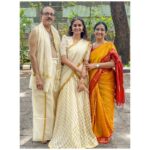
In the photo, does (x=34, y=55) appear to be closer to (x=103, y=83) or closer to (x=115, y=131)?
(x=103, y=83)

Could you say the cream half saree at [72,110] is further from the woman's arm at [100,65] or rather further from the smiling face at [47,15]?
the smiling face at [47,15]

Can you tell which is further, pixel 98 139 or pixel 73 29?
pixel 98 139

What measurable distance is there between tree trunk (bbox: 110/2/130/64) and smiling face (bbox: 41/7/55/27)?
256 inches

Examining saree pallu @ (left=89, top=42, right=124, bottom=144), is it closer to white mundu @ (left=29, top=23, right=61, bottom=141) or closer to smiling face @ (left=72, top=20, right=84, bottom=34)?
smiling face @ (left=72, top=20, right=84, bottom=34)

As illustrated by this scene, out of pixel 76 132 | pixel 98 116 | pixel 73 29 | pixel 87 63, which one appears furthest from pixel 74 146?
pixel 73 29

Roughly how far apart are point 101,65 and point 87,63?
0.55 feet

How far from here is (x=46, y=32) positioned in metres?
4.19

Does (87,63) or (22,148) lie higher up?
(87,63)

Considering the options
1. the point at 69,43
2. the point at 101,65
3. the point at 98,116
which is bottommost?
the point at 98,116

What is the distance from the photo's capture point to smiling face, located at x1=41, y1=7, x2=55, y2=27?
4.09 meters

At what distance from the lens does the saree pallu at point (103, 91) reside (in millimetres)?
4258

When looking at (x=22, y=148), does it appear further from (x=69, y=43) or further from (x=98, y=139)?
(x=69, y=43)

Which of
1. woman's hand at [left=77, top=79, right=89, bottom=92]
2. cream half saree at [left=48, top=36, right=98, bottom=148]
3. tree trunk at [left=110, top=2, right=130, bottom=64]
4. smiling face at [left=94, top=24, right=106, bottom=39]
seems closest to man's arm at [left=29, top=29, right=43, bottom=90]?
cream half saree at [left=48, top=36, right=98, bottom=148]

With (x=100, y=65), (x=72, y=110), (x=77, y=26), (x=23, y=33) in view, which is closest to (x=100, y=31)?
(x=77, y=26)
